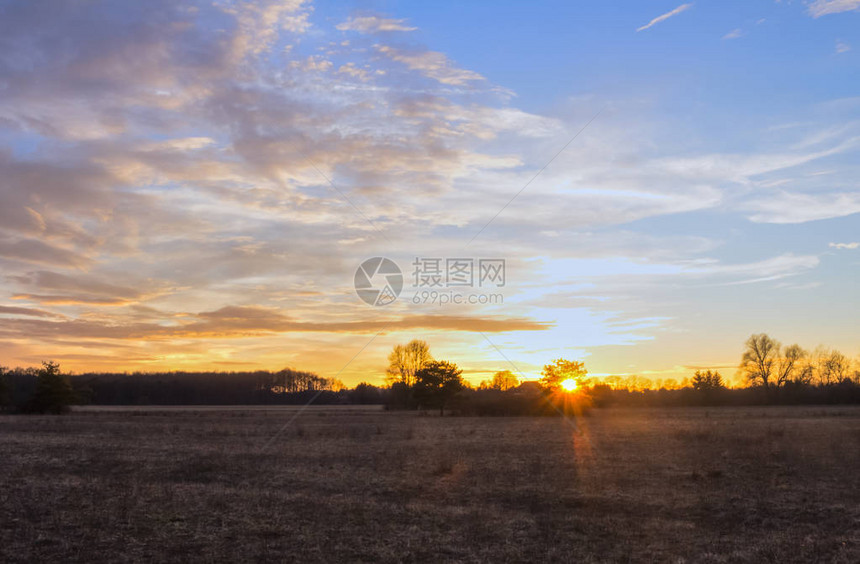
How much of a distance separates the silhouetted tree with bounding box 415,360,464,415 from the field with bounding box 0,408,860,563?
5050 centimetres

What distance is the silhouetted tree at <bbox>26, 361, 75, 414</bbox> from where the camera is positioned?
72750mm

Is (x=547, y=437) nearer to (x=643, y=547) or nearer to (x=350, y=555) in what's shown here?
(x=643, y=547)

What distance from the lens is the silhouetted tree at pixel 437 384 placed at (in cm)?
8144

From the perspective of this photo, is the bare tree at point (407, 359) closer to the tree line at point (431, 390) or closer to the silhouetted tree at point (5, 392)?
the tree line at point (431, 390)

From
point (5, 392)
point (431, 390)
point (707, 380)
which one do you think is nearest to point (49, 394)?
point (5, 392)

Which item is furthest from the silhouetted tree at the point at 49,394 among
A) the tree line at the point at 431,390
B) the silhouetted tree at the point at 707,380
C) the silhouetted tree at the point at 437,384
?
the silhouetted tree at the point at 707,380

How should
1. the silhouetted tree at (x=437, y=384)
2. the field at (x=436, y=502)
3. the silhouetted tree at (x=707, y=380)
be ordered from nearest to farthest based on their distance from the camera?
the field at (x=436, y=502) → the silhouetted tree at (x=437, y=384) → the silhouetted tree at (x=707, y=380)

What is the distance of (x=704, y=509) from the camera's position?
55.7ft

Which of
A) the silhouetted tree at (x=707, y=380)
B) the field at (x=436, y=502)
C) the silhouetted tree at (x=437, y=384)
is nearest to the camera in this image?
the field at (x=436, y=502)

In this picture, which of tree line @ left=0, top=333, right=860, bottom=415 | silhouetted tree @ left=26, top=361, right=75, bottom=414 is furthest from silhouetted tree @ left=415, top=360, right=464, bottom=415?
silhouetted tree @ left=26, top=361, right=75, bottom=414

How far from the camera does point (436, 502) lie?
719 inches

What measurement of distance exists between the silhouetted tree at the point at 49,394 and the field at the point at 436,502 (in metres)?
49.5

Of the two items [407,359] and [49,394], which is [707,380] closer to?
[407,359]

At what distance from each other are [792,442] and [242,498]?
86.9 feet
